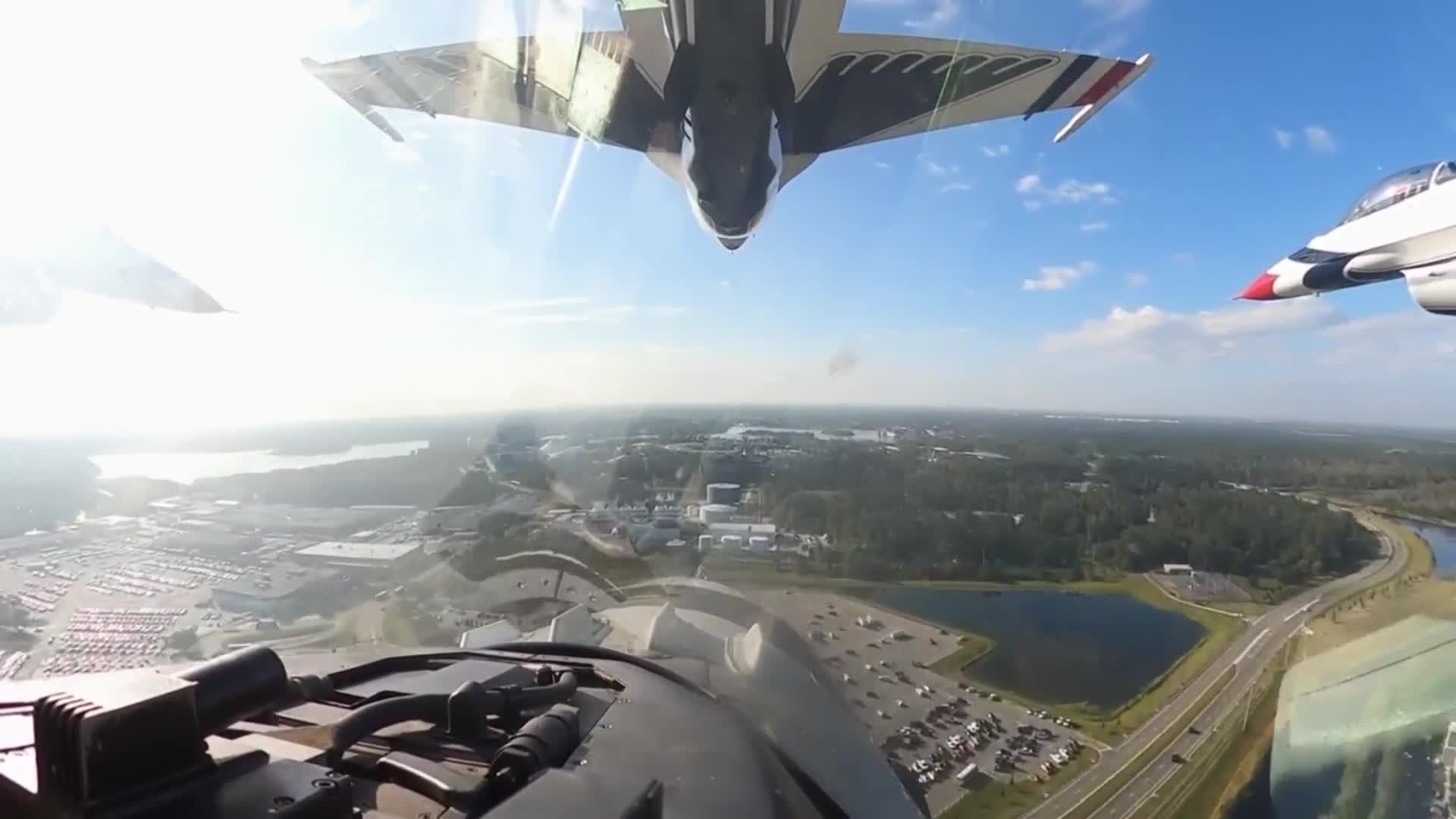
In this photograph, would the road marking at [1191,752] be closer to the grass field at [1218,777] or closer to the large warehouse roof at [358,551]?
the grass field at [1218,777]

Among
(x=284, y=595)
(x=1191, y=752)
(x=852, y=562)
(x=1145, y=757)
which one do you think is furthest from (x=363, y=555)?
(x=1191, y=752)

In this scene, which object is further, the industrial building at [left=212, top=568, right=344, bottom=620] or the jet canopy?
the jet canopy

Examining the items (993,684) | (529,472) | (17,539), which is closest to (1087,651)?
(993,684)

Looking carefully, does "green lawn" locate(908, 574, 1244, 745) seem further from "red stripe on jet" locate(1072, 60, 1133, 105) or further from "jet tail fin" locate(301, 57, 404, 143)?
"jet tail fin" locate(301, 57, 404, 143)

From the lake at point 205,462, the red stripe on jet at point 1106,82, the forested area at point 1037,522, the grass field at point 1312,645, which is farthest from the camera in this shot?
the forested area at point 1037,522

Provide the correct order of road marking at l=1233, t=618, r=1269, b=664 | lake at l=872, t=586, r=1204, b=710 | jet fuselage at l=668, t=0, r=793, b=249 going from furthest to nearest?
road marking at l=1233, t=618, r=1269, b=664 < lake at l=872, t=586, r=1204, b=710 < jet fuselage at l=668, t=0, r=793, b=249

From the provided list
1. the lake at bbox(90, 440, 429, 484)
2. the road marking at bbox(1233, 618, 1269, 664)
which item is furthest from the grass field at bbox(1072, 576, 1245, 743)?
the lake at bbox(90, 440, 429, 484)

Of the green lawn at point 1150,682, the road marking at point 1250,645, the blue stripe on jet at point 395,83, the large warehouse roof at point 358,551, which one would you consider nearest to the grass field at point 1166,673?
the green lawn at point 1150,682
